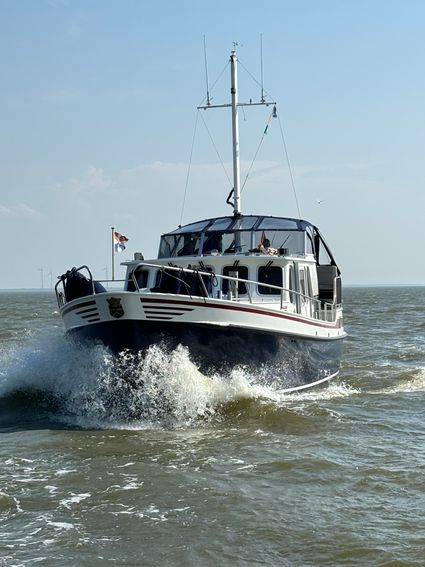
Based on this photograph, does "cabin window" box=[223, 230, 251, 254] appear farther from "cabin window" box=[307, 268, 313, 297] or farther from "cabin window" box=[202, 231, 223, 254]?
"cabin window" box=[307, 268, 313, 297]

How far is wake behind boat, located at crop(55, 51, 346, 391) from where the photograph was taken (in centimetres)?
1216

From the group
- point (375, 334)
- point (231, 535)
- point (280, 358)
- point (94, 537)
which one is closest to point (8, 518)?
point (94, 537)

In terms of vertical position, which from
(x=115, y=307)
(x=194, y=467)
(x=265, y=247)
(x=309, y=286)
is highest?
(x=265, y=247)

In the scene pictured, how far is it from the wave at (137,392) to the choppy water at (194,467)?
25mm

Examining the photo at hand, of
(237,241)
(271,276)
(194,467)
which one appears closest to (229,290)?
(271,276)

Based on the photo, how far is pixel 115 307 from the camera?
476 inches

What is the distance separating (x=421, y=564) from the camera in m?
6.52

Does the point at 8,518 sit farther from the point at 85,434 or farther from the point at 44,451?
the point at 85,434

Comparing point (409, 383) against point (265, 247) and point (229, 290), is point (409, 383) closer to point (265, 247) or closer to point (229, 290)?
point (265, 247)

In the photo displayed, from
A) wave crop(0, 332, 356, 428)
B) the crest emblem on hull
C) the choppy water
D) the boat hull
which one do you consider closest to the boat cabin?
the boat hull

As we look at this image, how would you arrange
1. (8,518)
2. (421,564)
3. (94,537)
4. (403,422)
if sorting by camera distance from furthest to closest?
(403,422), (8,518), (94,537), (421,564)

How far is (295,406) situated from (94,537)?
23.6ft

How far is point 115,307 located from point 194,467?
11.2 ft

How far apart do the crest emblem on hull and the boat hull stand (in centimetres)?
11
